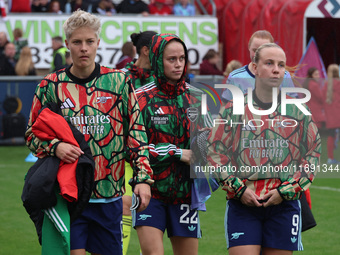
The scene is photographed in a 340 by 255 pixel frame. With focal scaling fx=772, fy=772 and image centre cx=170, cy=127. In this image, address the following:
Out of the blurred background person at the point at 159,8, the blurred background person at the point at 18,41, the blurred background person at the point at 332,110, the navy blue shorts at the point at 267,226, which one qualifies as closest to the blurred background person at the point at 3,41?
the blurred background person at the point at 18,41

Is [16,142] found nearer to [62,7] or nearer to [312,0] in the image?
[62,7]

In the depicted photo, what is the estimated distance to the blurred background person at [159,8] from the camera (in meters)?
20.9

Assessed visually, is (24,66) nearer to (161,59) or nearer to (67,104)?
(161,59)

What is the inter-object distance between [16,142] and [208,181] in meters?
12.2

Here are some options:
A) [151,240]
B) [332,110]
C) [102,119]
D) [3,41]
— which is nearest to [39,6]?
[3,41]

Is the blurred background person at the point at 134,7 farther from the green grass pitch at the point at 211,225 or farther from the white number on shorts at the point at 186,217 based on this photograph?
the white number on shorts at the point at 186,217

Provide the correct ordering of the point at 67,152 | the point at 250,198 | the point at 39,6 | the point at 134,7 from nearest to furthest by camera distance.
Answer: the point at 67,152 < the point at 250,198 < the point at 39,6 < the point at 134,7

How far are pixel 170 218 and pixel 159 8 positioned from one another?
15.4 meters

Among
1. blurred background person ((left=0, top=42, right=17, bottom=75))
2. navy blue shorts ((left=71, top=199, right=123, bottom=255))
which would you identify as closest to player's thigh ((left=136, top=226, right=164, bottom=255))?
navy blue shorts ((left=71, top=199, right=123, bottom=255))

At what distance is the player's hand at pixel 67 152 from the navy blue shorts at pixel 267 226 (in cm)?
126

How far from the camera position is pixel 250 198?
5332 mm

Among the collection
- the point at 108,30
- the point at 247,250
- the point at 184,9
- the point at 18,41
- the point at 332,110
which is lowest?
the point at 247,250

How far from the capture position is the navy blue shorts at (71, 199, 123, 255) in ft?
17.0

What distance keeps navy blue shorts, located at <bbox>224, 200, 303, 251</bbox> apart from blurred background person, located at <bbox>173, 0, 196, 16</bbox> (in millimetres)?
15721
